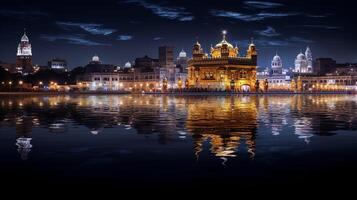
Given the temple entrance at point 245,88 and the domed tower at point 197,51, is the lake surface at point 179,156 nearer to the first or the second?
the temple entrance at point 245,88

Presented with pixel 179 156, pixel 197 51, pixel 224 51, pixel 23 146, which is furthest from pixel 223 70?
pixel 179 156

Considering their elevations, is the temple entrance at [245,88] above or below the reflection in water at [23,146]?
below

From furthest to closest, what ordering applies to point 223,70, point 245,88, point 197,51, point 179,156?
point 197,51 → point 245,88 → point 223,70 → point 179,156

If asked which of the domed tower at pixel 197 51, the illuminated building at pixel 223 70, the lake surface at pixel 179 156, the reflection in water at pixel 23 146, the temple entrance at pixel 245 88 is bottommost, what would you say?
the temple entrance at pixel 245 88

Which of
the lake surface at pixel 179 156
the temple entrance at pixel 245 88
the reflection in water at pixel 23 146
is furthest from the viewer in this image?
the temple entrance at pixel 245 88

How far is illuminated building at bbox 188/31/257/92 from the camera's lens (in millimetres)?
138000

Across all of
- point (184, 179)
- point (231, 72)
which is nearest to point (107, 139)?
point (184, 179)

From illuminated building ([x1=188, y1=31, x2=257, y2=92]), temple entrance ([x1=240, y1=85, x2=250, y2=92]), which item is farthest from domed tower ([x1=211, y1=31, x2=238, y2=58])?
temple entrance ([x1=240, y1=85, x2=250, y2=92])

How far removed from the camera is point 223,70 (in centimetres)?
13800

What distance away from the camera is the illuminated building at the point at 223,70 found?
453 ft

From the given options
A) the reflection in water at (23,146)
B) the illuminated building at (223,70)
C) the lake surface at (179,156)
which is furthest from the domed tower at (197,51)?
the reflection in water at (23,146)

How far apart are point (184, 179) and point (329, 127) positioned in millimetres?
14508

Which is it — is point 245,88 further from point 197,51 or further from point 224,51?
point 197,51

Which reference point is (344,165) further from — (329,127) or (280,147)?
(329,127)
